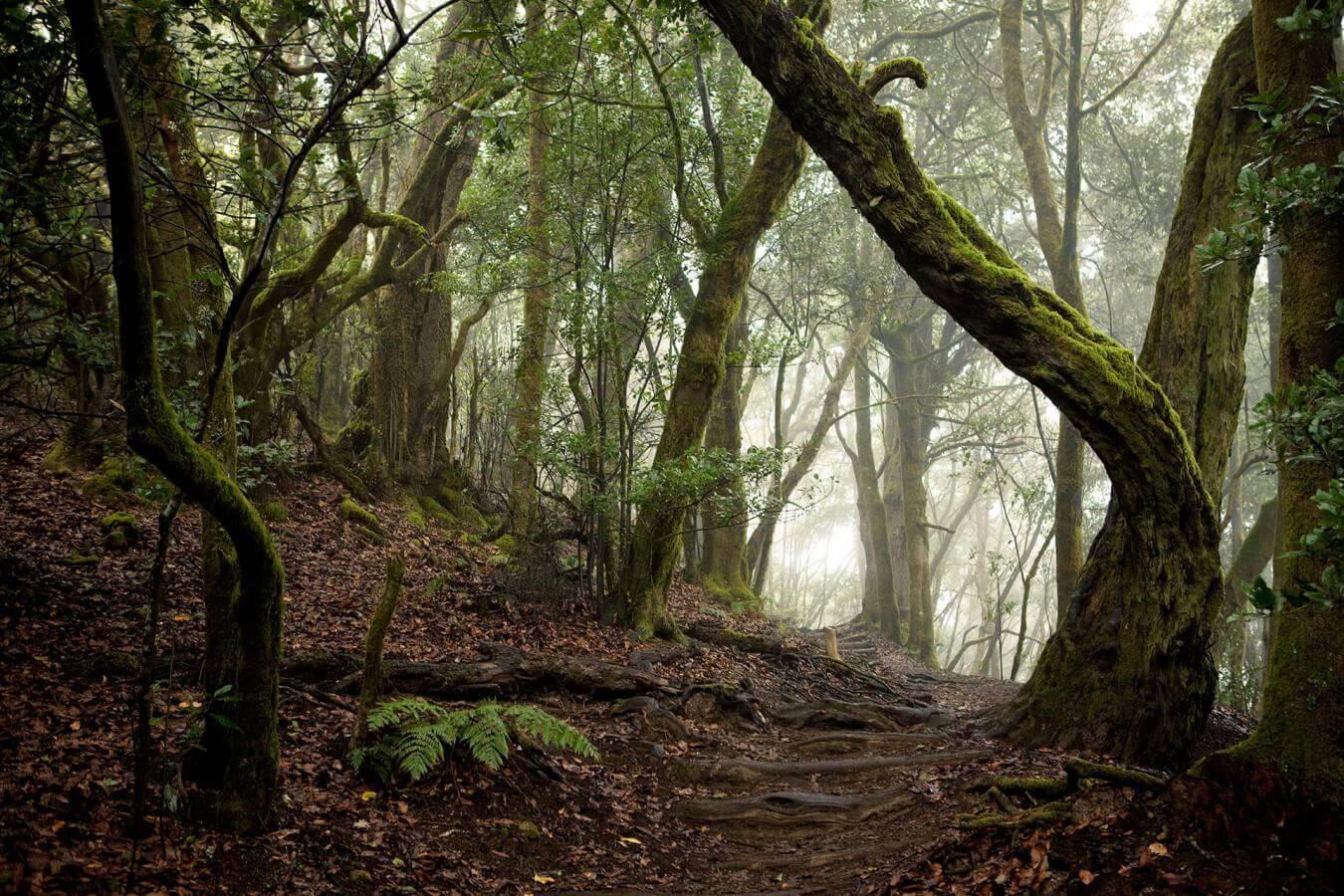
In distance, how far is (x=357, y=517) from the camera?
9969 millimetres

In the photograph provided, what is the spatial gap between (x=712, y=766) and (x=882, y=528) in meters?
15.2

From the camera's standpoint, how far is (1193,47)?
19.8m

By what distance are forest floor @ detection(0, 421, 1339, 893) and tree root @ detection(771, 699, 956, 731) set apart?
0.03 meters

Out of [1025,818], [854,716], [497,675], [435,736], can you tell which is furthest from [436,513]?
[1025,818]

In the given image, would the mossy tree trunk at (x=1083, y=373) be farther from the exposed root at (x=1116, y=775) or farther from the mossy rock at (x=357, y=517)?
the mossy rock at (x=357, y=517)

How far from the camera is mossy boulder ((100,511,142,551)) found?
6.70m

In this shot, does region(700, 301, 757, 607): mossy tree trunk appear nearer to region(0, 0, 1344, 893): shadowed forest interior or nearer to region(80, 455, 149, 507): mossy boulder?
region(0, 0, 1344, 893): shadowed forest interior

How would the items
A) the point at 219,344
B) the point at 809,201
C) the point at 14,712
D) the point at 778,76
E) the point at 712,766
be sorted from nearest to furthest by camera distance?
the point at 219,344 → the point at 14,712 → the point at 778,76 → the point at 712,766 → the point at 809,201

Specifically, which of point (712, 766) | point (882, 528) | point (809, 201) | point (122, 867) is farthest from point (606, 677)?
point (882, 528)

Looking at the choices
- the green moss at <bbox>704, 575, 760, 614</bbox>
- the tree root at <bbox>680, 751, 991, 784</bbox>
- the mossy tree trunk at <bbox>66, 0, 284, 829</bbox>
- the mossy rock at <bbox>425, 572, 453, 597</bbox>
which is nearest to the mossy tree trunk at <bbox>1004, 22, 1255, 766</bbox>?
the tree root at <bbox>680, 751, 991, 784</bbox>

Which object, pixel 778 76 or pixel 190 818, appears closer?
pixel 190 818

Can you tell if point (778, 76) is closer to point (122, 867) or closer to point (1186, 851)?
point (1186, 851)

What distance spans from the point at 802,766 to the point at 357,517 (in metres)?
6.32

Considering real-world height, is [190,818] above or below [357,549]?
below
